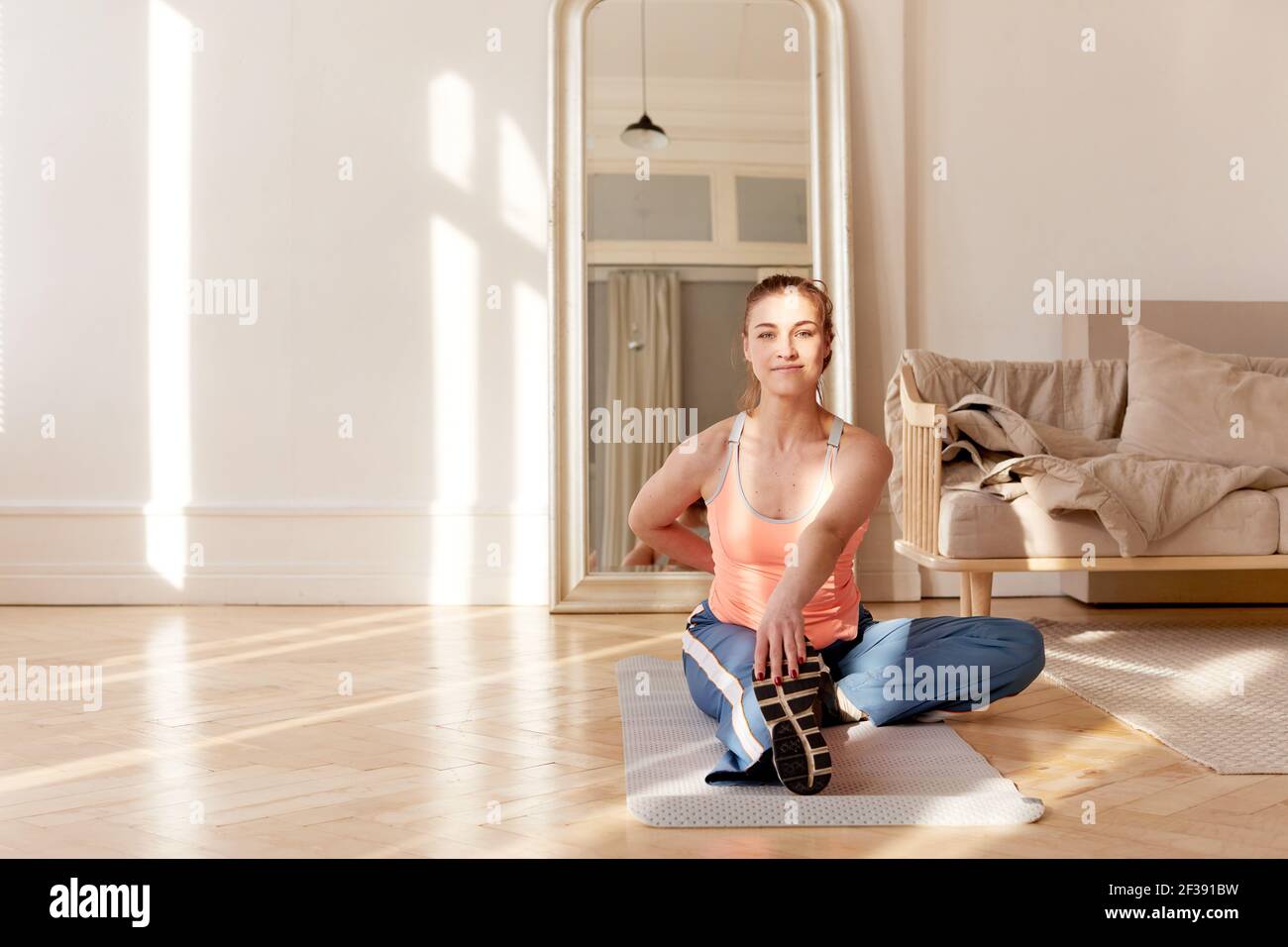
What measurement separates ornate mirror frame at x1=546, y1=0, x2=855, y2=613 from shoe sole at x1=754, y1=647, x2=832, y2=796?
2065mm

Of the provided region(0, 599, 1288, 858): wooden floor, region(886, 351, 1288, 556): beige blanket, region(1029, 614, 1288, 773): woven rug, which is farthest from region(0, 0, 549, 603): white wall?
region(1029, 614, 1288, 773): woven rug

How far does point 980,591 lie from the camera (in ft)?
9.78

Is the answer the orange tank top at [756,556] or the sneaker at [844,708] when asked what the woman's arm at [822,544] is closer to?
the orange tank top at [756,556]

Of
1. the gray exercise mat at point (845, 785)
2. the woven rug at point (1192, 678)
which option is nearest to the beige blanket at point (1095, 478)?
the woven rug at point (1192, 678)

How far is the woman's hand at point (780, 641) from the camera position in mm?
1813

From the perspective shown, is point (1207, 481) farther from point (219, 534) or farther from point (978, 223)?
point (219, 534)

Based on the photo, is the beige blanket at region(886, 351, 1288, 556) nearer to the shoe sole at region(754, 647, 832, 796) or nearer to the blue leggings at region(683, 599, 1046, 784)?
the blue leggings at region(683, 599, 1046, 784)

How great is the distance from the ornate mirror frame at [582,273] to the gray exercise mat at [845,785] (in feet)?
5.13

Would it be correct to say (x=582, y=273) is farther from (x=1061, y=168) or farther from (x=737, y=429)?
(x=737, y=429)

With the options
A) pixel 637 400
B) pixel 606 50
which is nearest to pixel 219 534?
pixel 637 400

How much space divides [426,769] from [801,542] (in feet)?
2.32

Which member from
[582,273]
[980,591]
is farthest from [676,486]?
[582,273]
